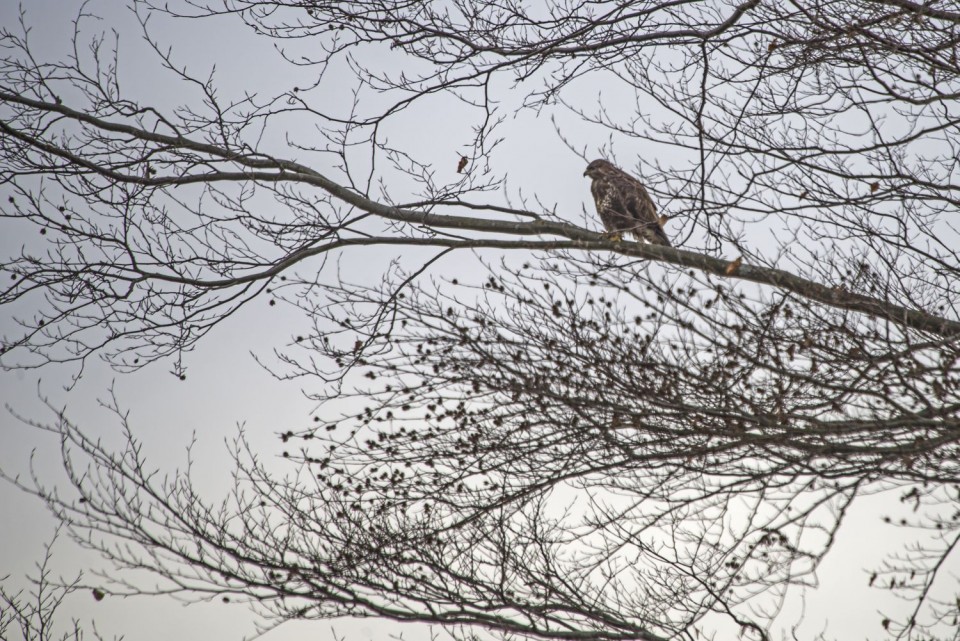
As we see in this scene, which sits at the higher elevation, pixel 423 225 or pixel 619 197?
pixel 619 197

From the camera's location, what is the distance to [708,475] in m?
5.55

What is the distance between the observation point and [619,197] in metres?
8.63

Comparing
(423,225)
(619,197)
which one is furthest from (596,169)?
(423,225)

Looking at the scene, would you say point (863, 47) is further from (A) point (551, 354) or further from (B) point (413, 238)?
(B) point (413, 238)

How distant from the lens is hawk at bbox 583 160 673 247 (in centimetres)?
852

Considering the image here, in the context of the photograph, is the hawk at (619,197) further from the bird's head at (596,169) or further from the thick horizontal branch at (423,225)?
the thick horizontal branch at (423,225)

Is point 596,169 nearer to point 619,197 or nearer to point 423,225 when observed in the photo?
point 619,197

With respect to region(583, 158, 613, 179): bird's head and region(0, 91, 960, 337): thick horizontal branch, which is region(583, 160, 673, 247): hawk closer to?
region(583, 158, 613, 179): bird's head

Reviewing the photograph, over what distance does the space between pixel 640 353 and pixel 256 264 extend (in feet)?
10.8

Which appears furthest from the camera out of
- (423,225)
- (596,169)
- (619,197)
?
(596,169)

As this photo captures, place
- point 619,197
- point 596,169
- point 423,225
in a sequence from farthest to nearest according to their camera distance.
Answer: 1. point 596,169
2. point 619,197
3. point 423,225

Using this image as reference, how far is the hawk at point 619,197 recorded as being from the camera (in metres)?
8.52

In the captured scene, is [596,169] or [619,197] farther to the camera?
[596,169]

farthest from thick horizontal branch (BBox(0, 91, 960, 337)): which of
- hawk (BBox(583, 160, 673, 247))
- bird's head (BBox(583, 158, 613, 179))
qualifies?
bird's head (BBox(583, 158, 613, 179))
